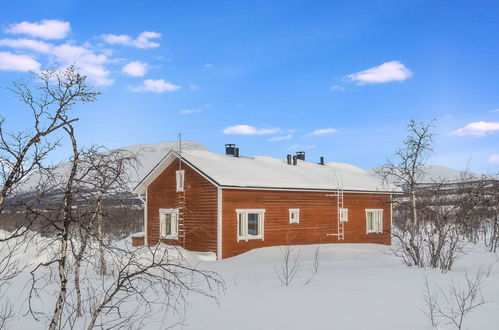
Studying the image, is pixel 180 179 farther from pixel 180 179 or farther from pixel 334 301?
pixel 334 301

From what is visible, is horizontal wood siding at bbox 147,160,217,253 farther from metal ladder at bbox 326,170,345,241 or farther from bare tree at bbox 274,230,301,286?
metal ladder at bbox 326,170,345,241

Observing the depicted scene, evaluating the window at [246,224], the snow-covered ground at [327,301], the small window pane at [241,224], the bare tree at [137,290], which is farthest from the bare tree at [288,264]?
the small window pane at [241,224]

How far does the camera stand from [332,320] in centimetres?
820

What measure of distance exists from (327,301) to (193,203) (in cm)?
1268

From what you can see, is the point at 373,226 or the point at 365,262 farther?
the point at 373,226

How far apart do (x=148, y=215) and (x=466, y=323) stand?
1907 cm

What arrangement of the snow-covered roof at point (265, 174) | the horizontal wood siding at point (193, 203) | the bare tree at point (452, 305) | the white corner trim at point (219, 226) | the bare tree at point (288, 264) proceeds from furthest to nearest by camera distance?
the snow-covered roof at point (265, 174), the horizontal wood siding at point (193, 203), the white corner trim at point (219, 226), the bare tree at point (288, 264), the bare tree at point (452, 305)

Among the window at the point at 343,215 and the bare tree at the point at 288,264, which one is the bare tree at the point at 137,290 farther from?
the window at the point at 343,215

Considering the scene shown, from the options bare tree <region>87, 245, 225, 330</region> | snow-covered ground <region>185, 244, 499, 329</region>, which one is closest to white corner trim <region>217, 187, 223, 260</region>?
snow-covered ground <region>185, 244, 499, 329</region>

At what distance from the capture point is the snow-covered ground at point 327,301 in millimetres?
8070

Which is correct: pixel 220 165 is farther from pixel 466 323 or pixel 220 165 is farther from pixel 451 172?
pixel 451 172

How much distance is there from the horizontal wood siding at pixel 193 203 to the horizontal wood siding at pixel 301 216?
27.0 inches

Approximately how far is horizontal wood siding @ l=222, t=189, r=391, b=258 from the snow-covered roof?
17.0 inches

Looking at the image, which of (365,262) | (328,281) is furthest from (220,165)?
(328,281)
